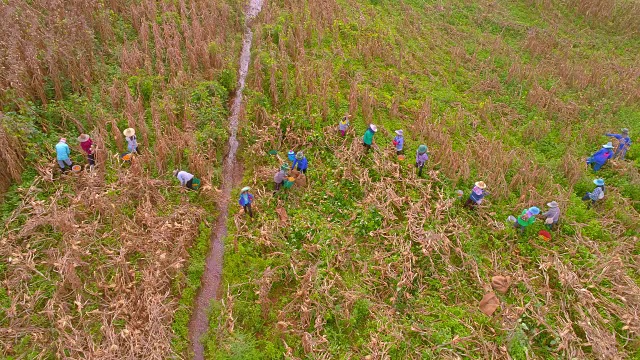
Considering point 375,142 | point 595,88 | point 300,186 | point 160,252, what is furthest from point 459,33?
point 160,252

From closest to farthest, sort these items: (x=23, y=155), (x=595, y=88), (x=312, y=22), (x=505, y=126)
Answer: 1. (x=23, y=155)
2. (x=505, y=126)
3. (x=595, y=88)
4. (x=312, y=22)

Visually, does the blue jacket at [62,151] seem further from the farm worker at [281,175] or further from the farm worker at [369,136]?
the farm worker at [369,136]

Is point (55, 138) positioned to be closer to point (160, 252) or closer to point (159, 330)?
point (160, 252)

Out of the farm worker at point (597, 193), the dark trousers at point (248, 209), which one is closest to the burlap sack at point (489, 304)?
the farm worker at point (597, 193)

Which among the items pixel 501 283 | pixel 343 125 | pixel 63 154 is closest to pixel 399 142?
pixel 343 125

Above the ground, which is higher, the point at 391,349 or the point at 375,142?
the point at 375,142

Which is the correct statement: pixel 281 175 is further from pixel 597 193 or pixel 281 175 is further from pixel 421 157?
pixel 597 193
